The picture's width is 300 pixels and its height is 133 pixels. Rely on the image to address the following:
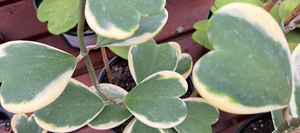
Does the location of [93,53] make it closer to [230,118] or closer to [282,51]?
[230,118]

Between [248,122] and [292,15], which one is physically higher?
[292,15]

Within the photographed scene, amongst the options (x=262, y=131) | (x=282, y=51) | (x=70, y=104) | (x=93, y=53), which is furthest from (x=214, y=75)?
(x=93, y=53)

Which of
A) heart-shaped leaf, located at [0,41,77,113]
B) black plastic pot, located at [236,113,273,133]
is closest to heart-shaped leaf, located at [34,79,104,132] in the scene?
heart-shaped leaf, located at [0,41,77,113]

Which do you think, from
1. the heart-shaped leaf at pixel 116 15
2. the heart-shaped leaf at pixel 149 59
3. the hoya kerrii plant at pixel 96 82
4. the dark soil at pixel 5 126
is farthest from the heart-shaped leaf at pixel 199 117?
the dark soil at pixel 5 126

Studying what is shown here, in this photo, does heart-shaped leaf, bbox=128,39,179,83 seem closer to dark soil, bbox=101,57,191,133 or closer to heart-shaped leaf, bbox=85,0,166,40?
dark soil, bbox=101,57,191,133

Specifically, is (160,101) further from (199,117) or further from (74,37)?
(74,37)

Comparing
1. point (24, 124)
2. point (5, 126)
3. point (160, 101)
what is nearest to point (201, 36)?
A: point (160, 101)
